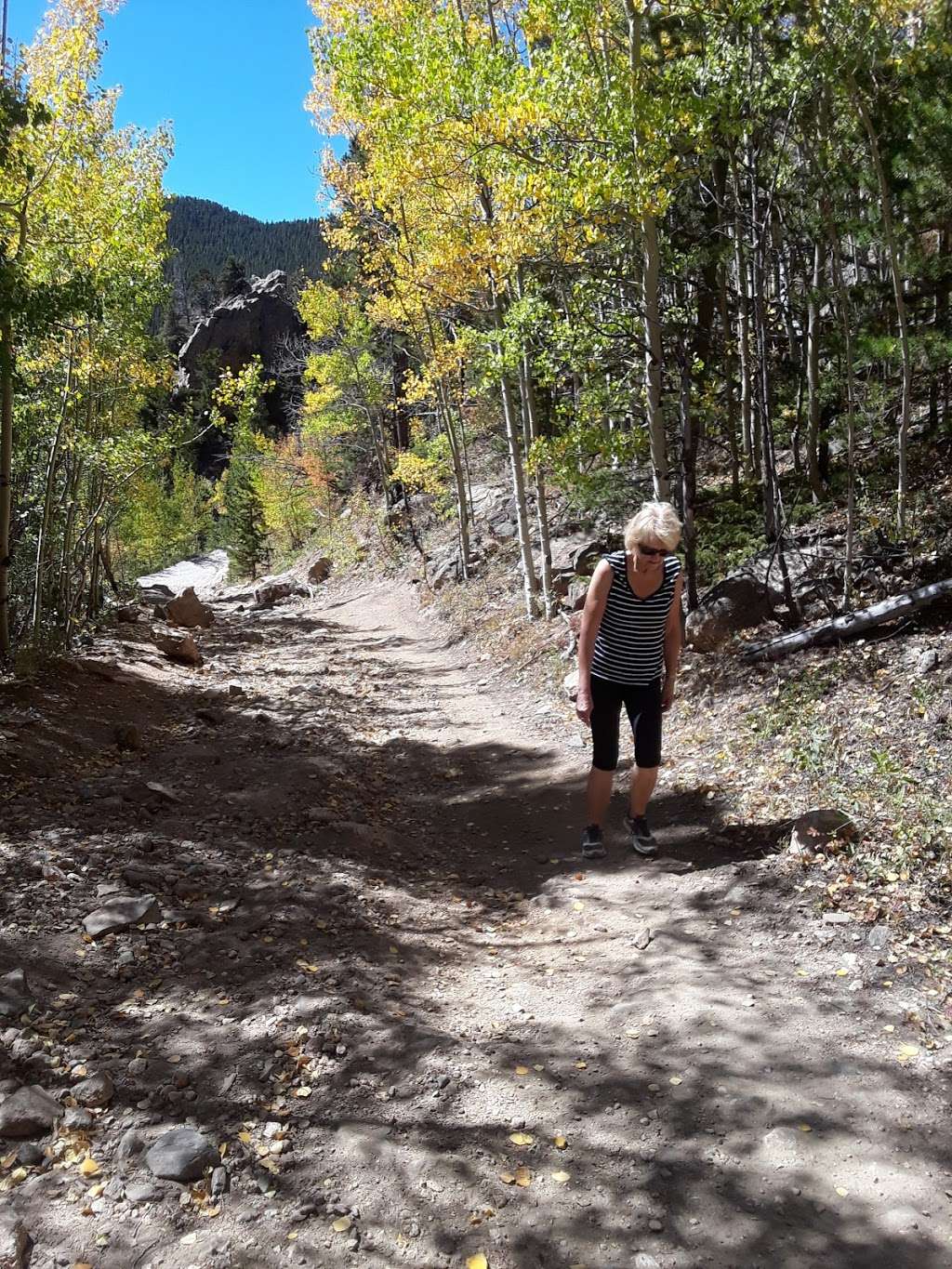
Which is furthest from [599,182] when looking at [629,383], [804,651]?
[804,651]

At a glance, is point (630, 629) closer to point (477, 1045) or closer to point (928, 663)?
point (477, 1045)

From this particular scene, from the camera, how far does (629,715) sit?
4.75m

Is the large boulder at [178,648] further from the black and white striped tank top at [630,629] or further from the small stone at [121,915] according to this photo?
the black and white striped tank top at [630,629]

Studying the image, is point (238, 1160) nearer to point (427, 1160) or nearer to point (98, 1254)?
point (98, 1254)

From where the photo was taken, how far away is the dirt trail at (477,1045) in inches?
91.4

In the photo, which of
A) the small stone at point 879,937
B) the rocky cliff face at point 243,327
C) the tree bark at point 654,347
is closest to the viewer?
the small stone at point 879,937

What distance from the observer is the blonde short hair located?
4.17 metres

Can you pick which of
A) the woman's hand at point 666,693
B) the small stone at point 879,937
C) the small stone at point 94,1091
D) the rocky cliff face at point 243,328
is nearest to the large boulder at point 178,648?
the woman's hand at point 666,693

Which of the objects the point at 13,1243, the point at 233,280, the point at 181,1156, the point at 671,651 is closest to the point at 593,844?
the point at 671,651

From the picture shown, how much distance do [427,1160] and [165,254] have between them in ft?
42.6

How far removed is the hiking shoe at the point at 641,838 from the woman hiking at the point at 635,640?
0.26 m

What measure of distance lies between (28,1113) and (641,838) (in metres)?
3.49

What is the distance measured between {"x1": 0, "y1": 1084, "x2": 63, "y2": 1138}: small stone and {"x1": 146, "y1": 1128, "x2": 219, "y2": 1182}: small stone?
0.40 metres

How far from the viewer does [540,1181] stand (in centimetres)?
251
